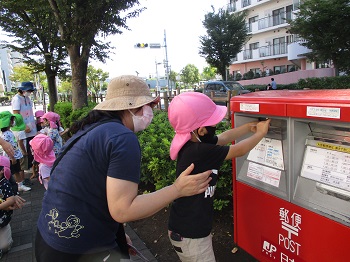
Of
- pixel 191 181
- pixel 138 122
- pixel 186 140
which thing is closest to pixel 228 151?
pixel 186 140

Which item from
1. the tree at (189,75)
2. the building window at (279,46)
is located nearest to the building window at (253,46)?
the building window at (279,46)

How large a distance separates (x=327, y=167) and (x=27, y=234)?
3.31 m

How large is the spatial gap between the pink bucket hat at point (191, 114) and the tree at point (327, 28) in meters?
16.7

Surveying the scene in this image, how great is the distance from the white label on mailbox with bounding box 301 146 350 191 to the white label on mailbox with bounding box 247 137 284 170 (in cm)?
19

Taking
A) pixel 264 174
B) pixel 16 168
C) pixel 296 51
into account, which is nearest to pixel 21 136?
pixel 16 168

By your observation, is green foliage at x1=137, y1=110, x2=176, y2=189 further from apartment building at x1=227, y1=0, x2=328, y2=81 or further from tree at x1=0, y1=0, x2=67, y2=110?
apartment building at x1=227, y1=0, x2=328, y2=81

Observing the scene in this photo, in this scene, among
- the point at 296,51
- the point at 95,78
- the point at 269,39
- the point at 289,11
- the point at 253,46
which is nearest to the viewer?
the point at 296,51

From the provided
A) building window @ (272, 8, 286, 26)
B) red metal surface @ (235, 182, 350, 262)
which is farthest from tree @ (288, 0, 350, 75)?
red metal surface @ (235, 182, 350, 262)

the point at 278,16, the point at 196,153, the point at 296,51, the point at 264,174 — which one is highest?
the point at 278,16

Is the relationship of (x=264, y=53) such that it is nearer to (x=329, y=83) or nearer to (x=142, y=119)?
(x=329, y=83)

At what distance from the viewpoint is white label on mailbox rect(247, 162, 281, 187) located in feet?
6.32

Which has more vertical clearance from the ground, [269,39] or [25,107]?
[269,39]

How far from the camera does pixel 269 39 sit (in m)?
28.8

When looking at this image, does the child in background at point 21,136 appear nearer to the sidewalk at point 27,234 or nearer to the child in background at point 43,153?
the sidewalk at point 27,234
